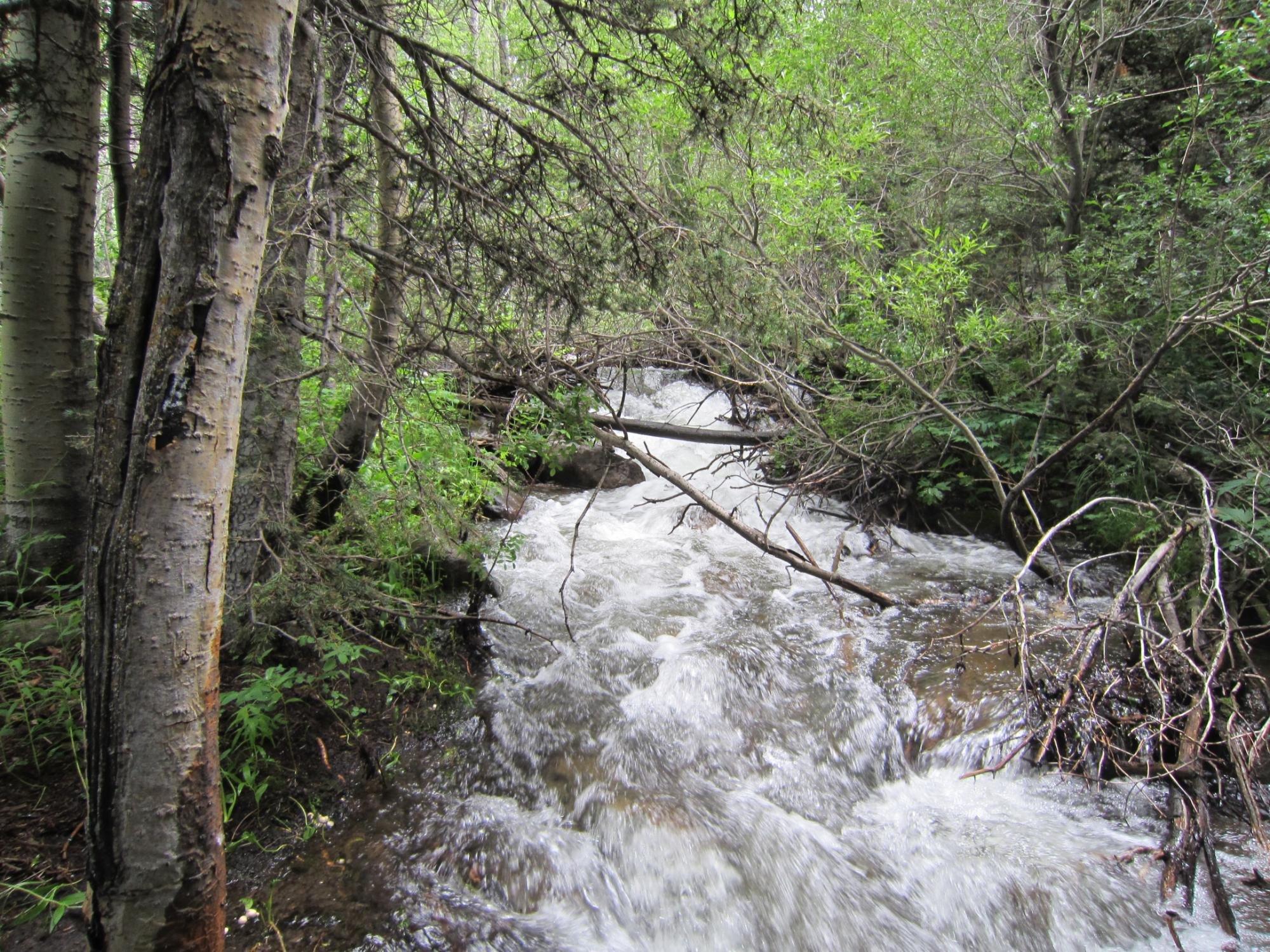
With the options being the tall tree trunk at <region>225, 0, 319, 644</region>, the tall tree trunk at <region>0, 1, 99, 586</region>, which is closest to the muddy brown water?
the tall tree trunk at <region>225, 0, 319, 644</region>

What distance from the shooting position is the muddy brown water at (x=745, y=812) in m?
2.84

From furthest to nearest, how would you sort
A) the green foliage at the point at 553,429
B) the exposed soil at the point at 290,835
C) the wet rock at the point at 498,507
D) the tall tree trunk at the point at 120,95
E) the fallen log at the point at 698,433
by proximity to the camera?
1. the wet rock at the point at 498,507
2. the fallen log at the point at 698,433
3. the green foliage at the point at 553,429
4. the tall tree trunk at the point at 120,95
5. the exposed soil at the point at 290,835

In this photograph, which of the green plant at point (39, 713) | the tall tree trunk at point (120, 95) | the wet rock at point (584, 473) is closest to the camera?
the green plant at point (39, 713)

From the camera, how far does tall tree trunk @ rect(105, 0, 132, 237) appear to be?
3129 millimetres

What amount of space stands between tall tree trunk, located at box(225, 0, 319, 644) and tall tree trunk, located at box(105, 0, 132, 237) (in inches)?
37.9

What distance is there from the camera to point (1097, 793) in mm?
3629

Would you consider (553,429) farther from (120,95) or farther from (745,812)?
(120,95)

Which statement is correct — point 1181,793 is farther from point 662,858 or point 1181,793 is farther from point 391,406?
point 391,406

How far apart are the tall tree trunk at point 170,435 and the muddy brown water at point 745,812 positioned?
1223mm

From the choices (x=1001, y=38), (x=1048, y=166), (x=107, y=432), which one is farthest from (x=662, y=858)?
(x=1001, y=38)

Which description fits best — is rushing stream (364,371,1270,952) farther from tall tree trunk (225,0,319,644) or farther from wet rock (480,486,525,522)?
tall tree trunk (225,0,319,644)

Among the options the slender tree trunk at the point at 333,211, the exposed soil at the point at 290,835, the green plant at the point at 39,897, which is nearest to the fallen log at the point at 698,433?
the slender tree trunk at the point at 333,211

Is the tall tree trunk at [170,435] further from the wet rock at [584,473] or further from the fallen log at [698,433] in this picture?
the wet rock at [584,473]

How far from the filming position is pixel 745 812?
358 cm
